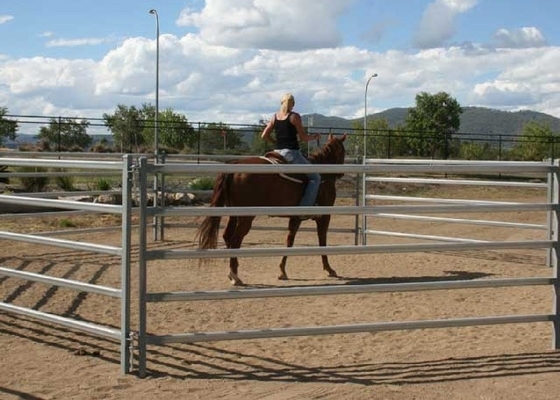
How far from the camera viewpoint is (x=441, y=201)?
35.6 ft

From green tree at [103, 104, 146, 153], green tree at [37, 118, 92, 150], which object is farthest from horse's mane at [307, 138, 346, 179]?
green tree at [37, 118, 92, 150]

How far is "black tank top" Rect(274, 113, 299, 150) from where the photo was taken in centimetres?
898

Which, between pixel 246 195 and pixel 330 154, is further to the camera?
pixel 330 154

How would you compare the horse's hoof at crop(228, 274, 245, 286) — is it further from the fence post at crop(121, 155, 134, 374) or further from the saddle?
the fence post at crop(121, 155, 134, 374)

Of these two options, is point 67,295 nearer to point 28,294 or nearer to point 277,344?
point 28,294

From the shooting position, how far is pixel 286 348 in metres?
5.89

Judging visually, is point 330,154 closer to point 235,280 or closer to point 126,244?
point 235,280

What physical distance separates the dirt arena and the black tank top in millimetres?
1716

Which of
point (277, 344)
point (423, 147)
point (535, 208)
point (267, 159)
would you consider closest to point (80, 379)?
point (277, 344)

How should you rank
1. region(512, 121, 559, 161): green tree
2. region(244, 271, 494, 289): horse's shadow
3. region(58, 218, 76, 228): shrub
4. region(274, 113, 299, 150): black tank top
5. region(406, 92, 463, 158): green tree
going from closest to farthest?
Answer: region(274, 113, 299, 150): black tank top
region(244, 271, 494, 289): horse's shadow
region(58, 218, 76, 228): shrub
region(512, 121, 559, 161): green tree
region(406, 92, 463, 158): green tree

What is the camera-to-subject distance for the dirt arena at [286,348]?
4840 millimetres

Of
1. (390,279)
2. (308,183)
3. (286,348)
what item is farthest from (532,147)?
(286,348)

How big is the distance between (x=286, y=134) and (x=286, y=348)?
12.2 feet

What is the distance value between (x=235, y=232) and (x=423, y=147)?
3670 centimetres
